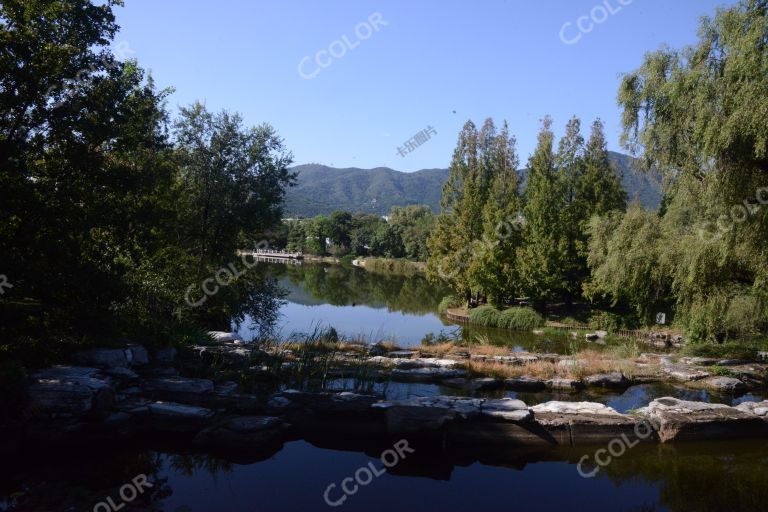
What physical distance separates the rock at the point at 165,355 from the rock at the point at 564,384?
10934 millimetres

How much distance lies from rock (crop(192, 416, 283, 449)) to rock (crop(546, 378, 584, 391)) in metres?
8.90

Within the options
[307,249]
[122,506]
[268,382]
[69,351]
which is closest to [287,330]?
[268,382]

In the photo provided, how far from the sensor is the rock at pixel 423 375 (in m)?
15.4

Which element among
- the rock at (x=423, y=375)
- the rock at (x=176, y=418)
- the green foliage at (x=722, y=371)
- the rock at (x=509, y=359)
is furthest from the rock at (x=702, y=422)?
the rock at (x=176, y=418)

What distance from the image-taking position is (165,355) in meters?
13.5

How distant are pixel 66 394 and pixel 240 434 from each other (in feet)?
10.6

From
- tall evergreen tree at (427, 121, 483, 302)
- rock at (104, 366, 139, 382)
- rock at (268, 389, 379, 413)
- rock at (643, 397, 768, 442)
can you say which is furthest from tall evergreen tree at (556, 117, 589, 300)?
rock at (104, 366, 139, 382)

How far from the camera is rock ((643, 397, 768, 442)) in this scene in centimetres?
1099

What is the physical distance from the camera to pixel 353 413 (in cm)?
1097

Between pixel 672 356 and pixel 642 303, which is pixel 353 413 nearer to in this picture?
pixel 672 356

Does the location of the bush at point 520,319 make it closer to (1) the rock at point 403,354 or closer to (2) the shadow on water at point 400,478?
(1) the rock at point 403,354

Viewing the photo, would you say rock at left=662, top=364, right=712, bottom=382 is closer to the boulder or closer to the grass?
the grass

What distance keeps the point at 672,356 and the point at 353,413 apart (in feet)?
46.7

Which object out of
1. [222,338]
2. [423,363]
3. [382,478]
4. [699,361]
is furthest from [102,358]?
[699,361]
